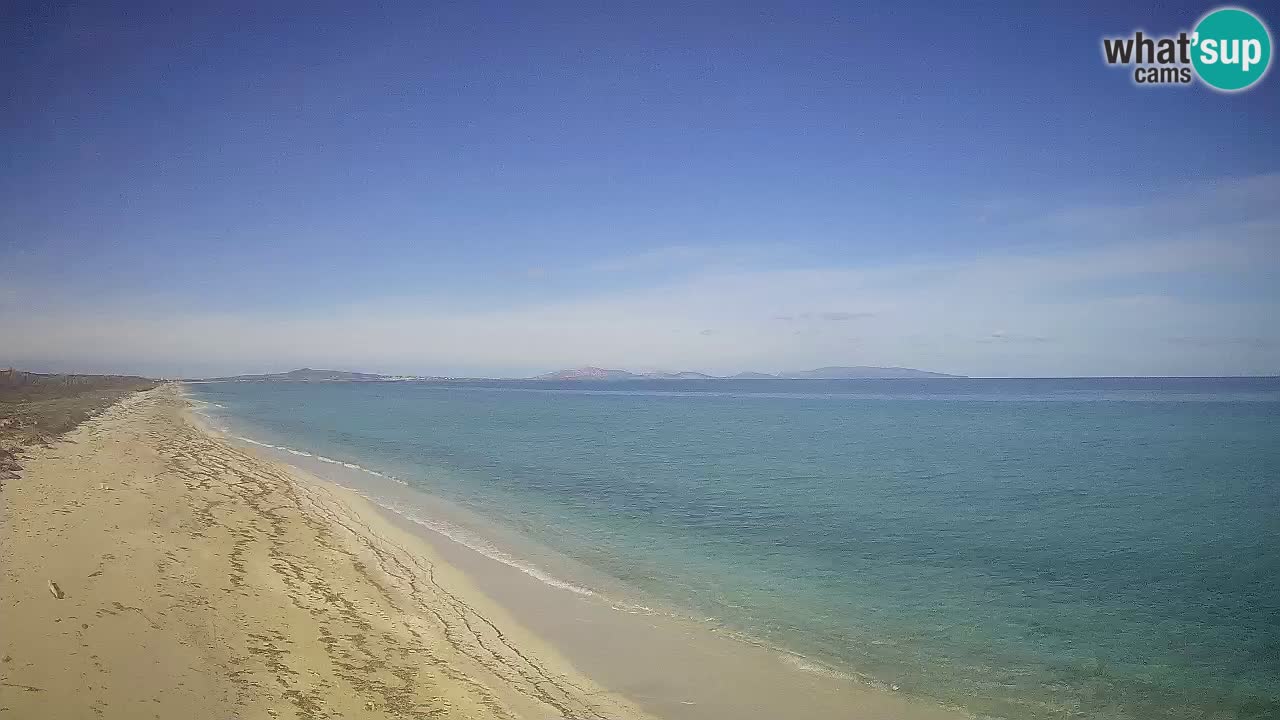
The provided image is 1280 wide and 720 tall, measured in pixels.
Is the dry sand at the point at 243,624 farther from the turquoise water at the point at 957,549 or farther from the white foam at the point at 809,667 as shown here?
the turquoise water at the point at 957,549

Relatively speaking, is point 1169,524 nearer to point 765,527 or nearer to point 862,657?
point 765,527

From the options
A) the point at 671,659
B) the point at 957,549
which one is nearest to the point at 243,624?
the point at 671,659

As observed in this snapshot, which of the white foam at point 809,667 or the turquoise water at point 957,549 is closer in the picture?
the white foam at point 809,667

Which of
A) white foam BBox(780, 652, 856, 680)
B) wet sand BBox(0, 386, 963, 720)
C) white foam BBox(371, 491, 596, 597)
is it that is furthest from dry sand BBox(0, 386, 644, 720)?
white foam BBox(780, 652, 856, 680)

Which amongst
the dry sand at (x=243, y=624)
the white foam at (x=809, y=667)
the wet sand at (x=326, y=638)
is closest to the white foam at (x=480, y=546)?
the wet sand at (x=326, y=638)

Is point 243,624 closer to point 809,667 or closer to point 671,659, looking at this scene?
point 671,659

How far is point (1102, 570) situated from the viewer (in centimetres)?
1440

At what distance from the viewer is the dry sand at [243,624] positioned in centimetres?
740

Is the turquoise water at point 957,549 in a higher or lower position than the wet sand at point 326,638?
lower

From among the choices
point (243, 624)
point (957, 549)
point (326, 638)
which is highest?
point (243, 624)

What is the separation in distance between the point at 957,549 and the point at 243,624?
15742 mm

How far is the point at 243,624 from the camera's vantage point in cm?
943

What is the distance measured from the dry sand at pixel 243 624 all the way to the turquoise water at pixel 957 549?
3.90 m

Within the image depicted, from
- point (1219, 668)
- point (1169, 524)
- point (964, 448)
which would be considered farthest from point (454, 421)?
point (1219, 668)
